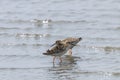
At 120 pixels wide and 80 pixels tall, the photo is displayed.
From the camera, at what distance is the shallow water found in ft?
37.7

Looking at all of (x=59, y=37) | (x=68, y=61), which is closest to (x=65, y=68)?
(x=68, y=61)

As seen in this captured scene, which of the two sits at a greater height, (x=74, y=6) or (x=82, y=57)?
(x=74, y=6)

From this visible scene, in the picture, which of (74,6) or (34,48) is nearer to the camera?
(34,48)

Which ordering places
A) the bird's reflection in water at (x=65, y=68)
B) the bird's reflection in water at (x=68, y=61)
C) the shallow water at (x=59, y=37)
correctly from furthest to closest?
1. the bird's reflection in water at (x=68, y=61)
2. the shallow water at (x=59, y=37)
3. the bird's reflection in water at (x=65, y=68)

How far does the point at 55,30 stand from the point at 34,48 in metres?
1.83

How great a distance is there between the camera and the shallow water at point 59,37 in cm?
1150

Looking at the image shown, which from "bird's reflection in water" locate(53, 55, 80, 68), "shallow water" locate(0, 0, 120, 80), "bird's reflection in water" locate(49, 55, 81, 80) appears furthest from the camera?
"bird's reflection in water" locate(53, 55, 80, 68)

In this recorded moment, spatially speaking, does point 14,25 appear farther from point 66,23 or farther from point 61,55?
point 61,55

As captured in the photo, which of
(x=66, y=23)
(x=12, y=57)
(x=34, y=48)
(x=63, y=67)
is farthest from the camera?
(x=66, y=23)

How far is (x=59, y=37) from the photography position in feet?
47.4

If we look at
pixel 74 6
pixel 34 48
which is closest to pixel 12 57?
pixel 34 48

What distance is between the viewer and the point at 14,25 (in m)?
16.2

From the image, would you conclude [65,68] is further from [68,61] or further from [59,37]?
[59,37]

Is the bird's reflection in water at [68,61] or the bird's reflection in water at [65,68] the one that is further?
the bird's reflection in water at [68,61]
